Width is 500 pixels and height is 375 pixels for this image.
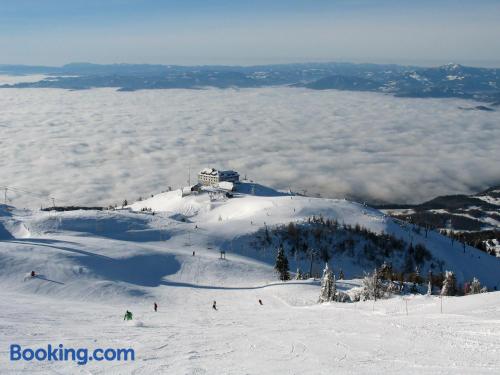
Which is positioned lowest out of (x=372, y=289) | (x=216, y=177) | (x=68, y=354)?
(x=216, y=177)

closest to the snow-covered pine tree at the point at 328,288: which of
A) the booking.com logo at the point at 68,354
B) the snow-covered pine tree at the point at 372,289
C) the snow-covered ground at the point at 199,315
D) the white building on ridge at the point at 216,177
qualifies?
the snow-covered ground at the point at 199,315

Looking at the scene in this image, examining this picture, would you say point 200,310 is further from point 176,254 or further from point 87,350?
point 176,254

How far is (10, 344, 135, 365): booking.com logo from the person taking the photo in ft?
69.0

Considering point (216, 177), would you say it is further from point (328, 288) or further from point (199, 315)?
point (199, 315)

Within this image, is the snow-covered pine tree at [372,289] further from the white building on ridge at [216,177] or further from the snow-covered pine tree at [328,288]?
the white building on ridge at [216,177]

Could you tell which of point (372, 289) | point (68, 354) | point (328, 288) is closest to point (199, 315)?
point (328, 288)

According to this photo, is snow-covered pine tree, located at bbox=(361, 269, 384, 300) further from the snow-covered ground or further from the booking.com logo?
the booking.com logo

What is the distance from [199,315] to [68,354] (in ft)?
60.6

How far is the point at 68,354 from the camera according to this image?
22.1 metres

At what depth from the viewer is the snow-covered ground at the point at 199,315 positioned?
867 inches

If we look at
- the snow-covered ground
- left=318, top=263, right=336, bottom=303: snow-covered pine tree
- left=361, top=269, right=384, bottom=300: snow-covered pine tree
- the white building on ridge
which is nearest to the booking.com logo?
the snow-covered ground

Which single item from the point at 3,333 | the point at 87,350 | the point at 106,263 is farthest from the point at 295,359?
the point at 106,263

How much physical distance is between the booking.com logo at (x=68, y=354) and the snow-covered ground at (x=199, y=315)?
57 cm

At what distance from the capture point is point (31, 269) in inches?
2125
